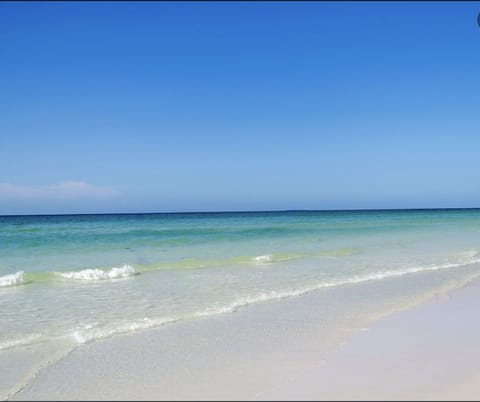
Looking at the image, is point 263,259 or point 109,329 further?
point 263,259

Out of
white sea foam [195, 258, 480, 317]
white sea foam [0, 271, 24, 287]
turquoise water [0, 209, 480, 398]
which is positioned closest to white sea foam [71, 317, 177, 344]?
turquoise water [0, 209, 480, 398]

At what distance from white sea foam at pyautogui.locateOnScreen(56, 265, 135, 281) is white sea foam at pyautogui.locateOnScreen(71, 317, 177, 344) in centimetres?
524

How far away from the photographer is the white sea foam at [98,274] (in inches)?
471

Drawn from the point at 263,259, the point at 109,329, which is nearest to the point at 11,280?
the point at 109,329

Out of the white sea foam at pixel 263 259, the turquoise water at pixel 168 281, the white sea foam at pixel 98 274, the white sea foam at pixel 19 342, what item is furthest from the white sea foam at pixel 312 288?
the white sea foam at pixel 98 274

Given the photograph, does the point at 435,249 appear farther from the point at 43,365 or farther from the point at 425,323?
the point at 43,365

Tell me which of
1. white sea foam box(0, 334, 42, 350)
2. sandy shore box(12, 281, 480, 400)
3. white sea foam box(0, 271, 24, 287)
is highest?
white sea foam box(0, 271, 24, 287)

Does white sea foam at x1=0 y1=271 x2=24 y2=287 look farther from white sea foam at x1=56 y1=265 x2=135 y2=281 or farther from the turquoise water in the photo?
white sea foam at x1=56 y1=265 x2=135 y2=281

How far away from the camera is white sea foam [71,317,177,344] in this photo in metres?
6.23

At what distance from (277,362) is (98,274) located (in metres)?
8.26

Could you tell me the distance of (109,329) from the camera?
661 cm

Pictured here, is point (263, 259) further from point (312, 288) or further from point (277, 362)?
point (277, 362)

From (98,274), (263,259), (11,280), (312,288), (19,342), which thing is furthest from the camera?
(263,259)

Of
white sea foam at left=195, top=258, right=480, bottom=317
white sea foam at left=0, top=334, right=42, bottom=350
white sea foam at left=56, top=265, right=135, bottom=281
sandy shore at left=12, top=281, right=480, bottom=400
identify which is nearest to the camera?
sandy shore at left=12, top=281, right=480, bottom=400
